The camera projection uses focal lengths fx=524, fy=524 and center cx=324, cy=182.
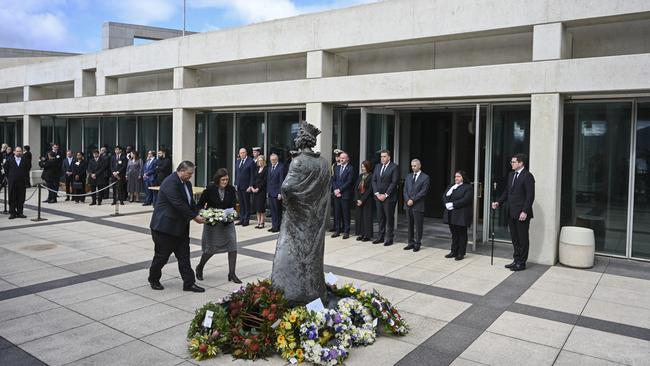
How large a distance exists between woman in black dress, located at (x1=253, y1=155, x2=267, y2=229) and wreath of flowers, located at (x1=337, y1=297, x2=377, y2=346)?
7.90m

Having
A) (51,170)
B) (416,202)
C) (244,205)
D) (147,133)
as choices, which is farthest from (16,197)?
(416,202)

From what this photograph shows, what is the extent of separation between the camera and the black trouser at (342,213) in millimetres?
12234

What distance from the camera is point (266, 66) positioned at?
50.3 ft

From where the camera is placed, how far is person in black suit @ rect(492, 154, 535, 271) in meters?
9.31

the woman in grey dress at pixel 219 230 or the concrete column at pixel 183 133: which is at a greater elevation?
the concrete column at pixel 183 133

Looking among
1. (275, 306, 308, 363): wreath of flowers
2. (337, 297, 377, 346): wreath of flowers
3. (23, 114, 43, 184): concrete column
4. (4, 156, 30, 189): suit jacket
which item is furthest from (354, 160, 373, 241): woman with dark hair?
(23, 114, 43, 184): concrete column

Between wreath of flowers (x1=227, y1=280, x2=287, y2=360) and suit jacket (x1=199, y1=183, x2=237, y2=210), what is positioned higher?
suit jacket (x1=199, y1=183, x2=237, y2=210)

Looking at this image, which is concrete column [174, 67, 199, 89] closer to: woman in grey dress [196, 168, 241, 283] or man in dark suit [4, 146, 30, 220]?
man in dark suit [4, 146, 30, 220]

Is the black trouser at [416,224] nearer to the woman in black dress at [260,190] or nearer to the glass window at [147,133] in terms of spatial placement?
the woman in black dress at [260,190]

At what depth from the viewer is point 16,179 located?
1409 centimetres

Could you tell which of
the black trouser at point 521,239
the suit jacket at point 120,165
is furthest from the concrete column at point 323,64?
the suit jacket at point 120,165

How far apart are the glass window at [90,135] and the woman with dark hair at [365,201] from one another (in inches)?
583

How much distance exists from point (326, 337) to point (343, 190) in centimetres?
704

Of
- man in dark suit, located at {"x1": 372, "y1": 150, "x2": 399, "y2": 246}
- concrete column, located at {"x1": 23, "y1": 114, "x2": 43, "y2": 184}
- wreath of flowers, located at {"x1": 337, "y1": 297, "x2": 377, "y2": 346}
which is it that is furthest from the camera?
concrete column, located at {"x1": 23, "y1": 114, "x2": 43, "y2": 184}
